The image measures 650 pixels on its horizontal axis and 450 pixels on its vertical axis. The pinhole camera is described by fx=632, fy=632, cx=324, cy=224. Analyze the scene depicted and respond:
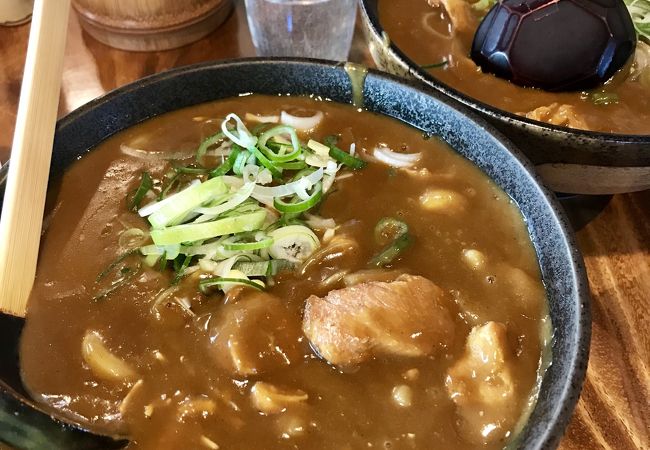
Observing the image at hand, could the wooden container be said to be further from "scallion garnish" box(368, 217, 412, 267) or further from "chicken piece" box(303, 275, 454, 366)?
"chicken piece" box(303, 275, 454, 366)

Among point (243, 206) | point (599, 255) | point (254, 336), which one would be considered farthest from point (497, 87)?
point (254, 336)

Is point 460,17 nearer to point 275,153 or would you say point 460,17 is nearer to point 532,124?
point 532,124

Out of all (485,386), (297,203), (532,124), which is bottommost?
(485,386)

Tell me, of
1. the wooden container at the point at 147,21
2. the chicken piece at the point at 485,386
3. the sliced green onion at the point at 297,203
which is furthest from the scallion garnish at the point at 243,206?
the wooden container at the point at 147,21

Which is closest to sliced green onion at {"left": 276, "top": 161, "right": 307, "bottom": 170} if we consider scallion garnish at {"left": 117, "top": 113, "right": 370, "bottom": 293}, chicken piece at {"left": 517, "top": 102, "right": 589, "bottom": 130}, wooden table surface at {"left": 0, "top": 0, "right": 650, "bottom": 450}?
scallion garnish at {"left": 117, "top": 113, "right": 370, "bottom": 293}

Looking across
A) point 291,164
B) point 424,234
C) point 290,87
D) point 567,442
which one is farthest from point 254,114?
point 567,442

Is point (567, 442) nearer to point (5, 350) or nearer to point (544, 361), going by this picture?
point (544, 361)

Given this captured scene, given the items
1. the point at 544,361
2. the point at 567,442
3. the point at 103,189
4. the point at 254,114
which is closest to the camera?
the point at 544,361
